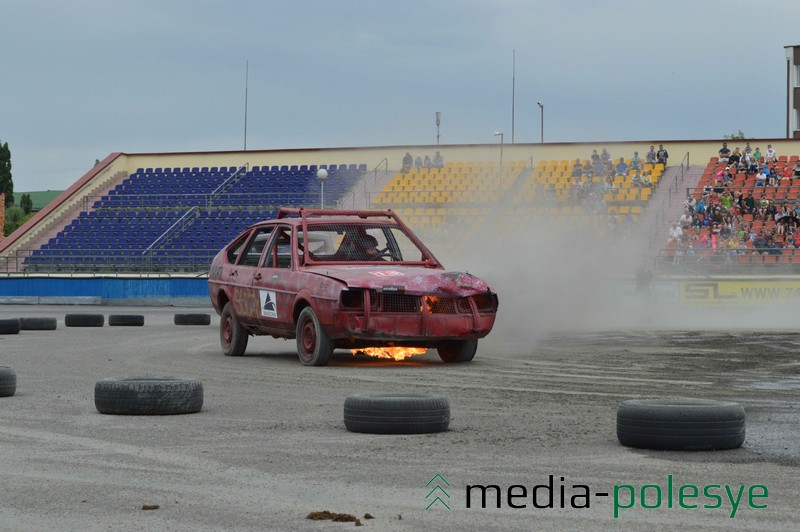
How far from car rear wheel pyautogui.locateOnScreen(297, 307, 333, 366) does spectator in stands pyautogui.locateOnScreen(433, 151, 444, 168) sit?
27.7 meters

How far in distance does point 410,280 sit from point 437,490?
22.7 ft

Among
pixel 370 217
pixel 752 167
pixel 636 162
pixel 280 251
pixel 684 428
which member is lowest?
pixel 684 428

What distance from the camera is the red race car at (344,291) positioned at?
1244 cm

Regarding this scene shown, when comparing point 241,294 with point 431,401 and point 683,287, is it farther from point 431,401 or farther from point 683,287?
point 683,287

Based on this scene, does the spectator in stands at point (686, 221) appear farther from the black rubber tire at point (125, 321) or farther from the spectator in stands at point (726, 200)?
the black rubber tire at point (125, 321)

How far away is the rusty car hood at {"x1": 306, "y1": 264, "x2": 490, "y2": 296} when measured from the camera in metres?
12.5

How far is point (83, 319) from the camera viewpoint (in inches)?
869

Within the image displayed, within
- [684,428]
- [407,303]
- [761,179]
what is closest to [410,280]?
[407,303]

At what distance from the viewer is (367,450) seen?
700 centimetres

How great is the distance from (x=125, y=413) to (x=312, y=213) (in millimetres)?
5868

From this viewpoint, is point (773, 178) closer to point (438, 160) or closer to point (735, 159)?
point (735, 159)

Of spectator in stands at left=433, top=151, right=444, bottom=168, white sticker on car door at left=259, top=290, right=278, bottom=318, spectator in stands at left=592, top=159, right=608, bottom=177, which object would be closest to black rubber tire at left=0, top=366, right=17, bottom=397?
white sticker on car door at left=259, top=290, right=278, bottom=318

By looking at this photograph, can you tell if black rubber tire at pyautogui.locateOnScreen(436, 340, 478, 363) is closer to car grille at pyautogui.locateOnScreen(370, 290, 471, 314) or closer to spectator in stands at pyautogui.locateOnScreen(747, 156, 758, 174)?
car grille at pyautogui.locateOnScreen(370, 290, 471, 314)

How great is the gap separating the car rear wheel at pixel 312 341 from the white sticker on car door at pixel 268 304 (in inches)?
21.1
